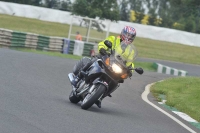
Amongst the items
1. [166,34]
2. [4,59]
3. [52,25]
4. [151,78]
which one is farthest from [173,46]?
[4,59]

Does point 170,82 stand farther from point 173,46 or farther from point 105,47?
point 173,46

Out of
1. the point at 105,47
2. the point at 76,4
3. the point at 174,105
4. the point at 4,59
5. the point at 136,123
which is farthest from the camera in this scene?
the point at 76,4

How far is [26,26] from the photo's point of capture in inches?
2005

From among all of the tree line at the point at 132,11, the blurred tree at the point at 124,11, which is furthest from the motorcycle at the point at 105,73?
the blurred tree at the point at 124,11

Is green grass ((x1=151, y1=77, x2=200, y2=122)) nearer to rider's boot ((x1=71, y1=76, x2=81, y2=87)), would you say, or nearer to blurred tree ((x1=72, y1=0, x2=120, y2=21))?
rider's boot ((x1=71, y1=76, x2=81, y2=87))

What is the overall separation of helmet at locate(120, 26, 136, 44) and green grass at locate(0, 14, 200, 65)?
34.5m

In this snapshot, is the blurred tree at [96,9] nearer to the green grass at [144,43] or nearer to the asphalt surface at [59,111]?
the green grass at [144,43]

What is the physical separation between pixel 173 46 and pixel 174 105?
40430 mm

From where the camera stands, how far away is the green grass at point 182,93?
1358cm

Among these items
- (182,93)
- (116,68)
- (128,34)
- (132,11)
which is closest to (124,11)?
(132,11)

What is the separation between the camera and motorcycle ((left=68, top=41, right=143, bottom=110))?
35.9 ft

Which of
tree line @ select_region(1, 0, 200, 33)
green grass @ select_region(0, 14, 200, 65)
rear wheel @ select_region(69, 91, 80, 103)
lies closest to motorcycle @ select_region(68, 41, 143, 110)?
rear wheel @ select_region(69, 91, 80, 103)

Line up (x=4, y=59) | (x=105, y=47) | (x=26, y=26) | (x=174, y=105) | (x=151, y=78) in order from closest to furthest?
1. (x=105, y=47)
2. (x=174, y=105)
3. (x=4, y=59)
4. (x=151, y=78)
5. (x=26, y=26)

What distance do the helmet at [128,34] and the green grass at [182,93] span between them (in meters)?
2.18
